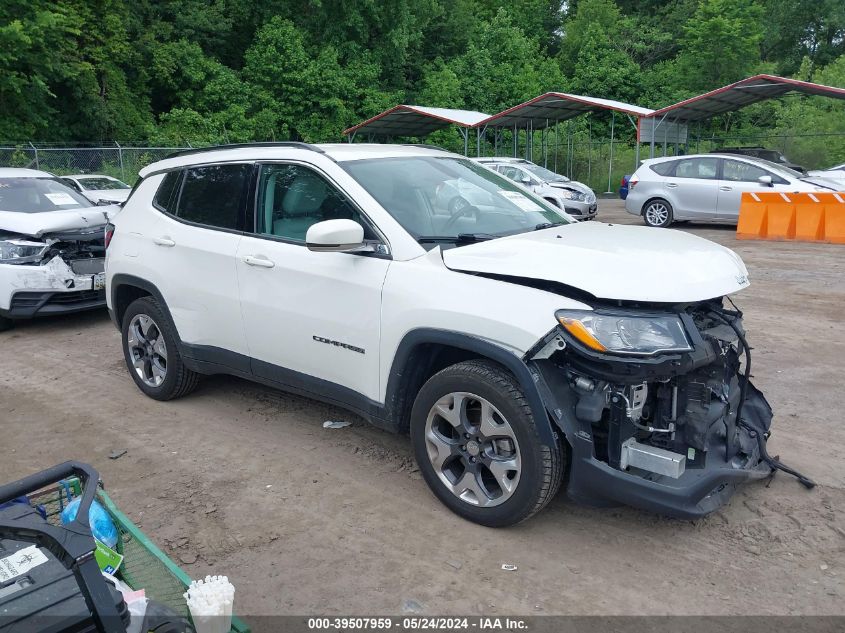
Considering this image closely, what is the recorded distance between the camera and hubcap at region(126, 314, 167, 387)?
5.30m

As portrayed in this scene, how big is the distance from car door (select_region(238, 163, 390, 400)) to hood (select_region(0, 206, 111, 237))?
4080mm

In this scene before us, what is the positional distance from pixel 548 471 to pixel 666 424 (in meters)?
0.58

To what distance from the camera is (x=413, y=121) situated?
28.0 metres

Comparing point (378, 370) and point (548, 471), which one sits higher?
point (378, 370)

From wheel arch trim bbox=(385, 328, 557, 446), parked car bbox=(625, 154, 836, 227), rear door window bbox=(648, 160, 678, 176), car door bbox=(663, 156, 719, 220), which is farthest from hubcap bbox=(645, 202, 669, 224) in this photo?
wheel arch trim bbox=(385, 328, 557, 446)

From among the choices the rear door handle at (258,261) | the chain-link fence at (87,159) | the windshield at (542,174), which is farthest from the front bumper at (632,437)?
the chain-link fence at (87,159)

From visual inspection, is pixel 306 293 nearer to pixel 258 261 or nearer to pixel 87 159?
pixel 258 261

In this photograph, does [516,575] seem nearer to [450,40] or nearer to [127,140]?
[127,140]

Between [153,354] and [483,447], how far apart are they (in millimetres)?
3043

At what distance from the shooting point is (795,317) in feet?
24.7

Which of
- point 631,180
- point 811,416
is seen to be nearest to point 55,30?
point 631,180

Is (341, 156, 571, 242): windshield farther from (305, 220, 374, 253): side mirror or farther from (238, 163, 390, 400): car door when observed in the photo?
(305, 220, 374, 253): side mirror

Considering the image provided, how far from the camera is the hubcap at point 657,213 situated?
15.6m

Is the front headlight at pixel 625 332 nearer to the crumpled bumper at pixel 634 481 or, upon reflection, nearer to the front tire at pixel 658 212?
the crumpled bumper at pixel 634 481
